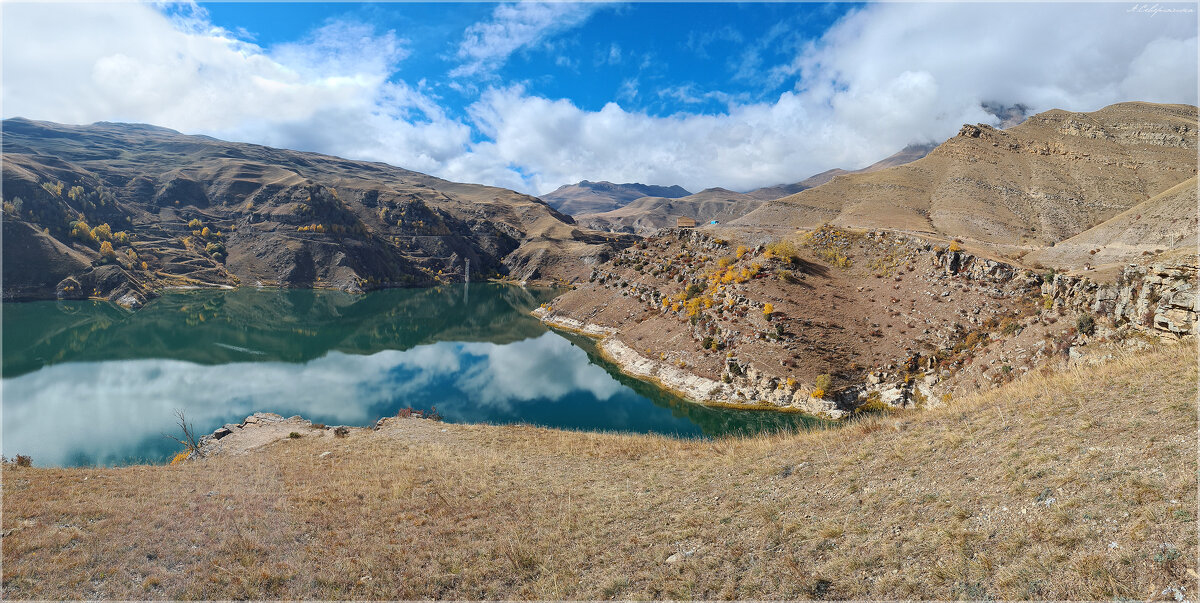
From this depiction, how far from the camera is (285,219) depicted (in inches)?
5138

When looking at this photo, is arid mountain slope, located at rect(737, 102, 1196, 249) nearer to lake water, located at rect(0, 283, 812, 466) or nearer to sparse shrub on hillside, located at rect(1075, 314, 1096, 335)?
sparse shrub on hillside, located at rect(1075, 314, 1096, 335)

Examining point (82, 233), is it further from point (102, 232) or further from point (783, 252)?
point (783, 252)

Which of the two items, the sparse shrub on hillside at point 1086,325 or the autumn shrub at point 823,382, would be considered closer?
the sparse shrub on hillside at point 1086,325

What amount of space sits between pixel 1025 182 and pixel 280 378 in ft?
379

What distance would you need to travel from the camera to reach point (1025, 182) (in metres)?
77.4

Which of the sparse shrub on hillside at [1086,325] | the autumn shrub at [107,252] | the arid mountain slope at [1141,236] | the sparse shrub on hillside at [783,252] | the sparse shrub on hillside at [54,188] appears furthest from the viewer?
the sparse shrub on hillside at [54,188]

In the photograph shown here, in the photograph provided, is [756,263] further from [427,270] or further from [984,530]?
[427,270]

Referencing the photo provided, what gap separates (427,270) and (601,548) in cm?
14639

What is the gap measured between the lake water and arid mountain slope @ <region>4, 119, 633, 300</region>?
17561 millimetres

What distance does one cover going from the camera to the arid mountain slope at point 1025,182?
6569 centimetres

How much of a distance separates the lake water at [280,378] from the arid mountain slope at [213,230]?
691 inches

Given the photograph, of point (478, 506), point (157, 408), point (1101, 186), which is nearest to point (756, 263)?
point (478, 506)

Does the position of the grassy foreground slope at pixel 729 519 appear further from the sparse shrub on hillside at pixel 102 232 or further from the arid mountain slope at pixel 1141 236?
the sparse shrub on hillside at pixel 102 232

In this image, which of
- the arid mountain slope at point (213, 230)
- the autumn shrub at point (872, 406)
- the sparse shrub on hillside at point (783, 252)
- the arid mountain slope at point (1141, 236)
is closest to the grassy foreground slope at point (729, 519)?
the autumn shrub at point (872, 406)
